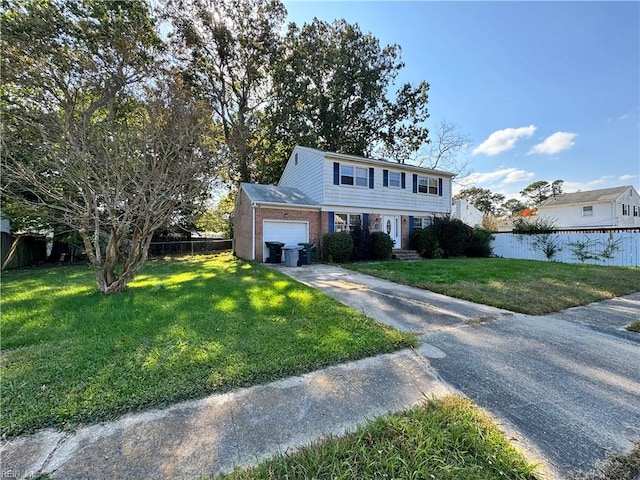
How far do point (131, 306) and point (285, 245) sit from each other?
8.60m

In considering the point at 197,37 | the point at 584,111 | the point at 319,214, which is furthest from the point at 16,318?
the point at 197,37

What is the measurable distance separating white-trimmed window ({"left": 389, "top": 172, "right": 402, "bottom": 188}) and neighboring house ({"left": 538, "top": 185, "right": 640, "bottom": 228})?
20.2 metres

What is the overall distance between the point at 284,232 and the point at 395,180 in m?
7.36

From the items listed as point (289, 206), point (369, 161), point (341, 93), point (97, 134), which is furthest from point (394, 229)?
point (97, 134)

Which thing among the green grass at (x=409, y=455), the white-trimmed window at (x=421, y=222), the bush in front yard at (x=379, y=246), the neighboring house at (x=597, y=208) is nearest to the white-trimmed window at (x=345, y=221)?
the bush in front yard at (x=379, y=246)

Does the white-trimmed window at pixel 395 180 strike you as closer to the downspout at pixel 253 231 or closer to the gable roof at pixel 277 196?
the gable roof at pixel 277 196

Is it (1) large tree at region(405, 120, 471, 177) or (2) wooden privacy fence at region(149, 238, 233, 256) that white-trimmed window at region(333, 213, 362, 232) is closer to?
(2) wooden privacy fence at region(149, 238, 233, 256)

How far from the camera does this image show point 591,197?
26297 millimetres

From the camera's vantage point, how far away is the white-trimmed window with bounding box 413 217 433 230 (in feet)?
56.5

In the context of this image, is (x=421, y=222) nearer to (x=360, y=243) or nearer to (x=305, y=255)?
(x=360, y=243)

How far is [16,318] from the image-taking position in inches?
189

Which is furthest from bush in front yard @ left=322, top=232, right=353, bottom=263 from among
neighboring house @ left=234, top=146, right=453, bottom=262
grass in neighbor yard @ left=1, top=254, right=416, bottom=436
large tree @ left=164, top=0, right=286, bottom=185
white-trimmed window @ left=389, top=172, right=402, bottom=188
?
large tree @ left=164, top=0, right=286, bottom=185

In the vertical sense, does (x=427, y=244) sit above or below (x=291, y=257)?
above

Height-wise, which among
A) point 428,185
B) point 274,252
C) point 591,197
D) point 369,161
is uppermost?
point 369,161
